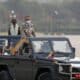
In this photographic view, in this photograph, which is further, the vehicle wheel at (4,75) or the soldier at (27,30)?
the soldier at (27,30)

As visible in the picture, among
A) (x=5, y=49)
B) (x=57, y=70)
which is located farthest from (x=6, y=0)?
(x=57, y=70)

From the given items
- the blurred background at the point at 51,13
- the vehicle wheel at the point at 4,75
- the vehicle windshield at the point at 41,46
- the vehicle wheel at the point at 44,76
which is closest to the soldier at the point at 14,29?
the vehicle windshield at the point at 41,46

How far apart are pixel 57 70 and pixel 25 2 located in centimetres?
1293

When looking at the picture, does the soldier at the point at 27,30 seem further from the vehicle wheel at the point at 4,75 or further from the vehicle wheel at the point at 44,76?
the vehicle wheel at the point at 44,76

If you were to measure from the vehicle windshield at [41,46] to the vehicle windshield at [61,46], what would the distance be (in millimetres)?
155

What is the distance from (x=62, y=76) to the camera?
12172 mm

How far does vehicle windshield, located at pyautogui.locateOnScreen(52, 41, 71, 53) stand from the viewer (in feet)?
43.0

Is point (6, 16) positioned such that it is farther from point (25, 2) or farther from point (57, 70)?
point (57, 70)

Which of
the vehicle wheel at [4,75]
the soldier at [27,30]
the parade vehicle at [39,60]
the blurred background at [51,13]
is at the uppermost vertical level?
the blurred background at [51,13]

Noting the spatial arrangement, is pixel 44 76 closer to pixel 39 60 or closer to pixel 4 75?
pixel 39 60

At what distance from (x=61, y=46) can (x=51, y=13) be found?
12013 millimetres

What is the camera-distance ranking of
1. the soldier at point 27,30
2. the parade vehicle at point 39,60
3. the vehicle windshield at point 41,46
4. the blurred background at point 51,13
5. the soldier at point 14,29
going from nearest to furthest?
the parade vehicle at point 39,60 < the vehicle windshield at point 41,46 < the soldier at point 27,30 < the soldier at point 14,29 < the blurred background at point 51,13

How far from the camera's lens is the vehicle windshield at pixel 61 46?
13097 mm

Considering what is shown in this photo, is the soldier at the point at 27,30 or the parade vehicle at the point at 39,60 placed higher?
the soldier at the point at 27,30
